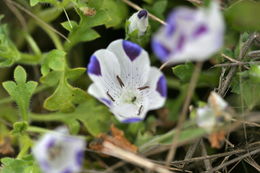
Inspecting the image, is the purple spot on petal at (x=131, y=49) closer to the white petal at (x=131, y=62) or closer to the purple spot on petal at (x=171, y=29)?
the white petal at (x=131, y=62)

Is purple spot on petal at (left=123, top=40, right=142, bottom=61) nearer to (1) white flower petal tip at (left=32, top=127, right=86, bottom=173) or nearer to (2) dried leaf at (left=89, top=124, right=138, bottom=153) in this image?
(2) dried leaf at (left=89, top=124, right=138, bottom=153)

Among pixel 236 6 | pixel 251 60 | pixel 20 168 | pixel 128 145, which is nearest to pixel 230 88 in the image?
pixel 251 60

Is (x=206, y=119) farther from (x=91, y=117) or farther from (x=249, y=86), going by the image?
(x=91, y=117)

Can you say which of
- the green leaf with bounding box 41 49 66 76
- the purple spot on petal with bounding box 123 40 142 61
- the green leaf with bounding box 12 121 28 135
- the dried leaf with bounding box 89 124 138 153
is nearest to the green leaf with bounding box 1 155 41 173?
the green leaf with bounding box 12 121 28 135

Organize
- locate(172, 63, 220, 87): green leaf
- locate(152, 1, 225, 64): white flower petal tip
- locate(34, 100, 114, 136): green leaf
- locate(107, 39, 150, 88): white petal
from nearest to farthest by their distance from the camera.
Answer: locate(152, 1, 225, 64): white flower petal tip < locate(107, 39, 150, 88): white petal < locate(172, 63, 220, 87): green leaf < locate(34, 100, 114, 136): green leaf

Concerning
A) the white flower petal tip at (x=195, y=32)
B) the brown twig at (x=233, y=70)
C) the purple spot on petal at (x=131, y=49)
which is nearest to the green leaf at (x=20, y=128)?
the purple spot on petal at (x=131, y=49)
